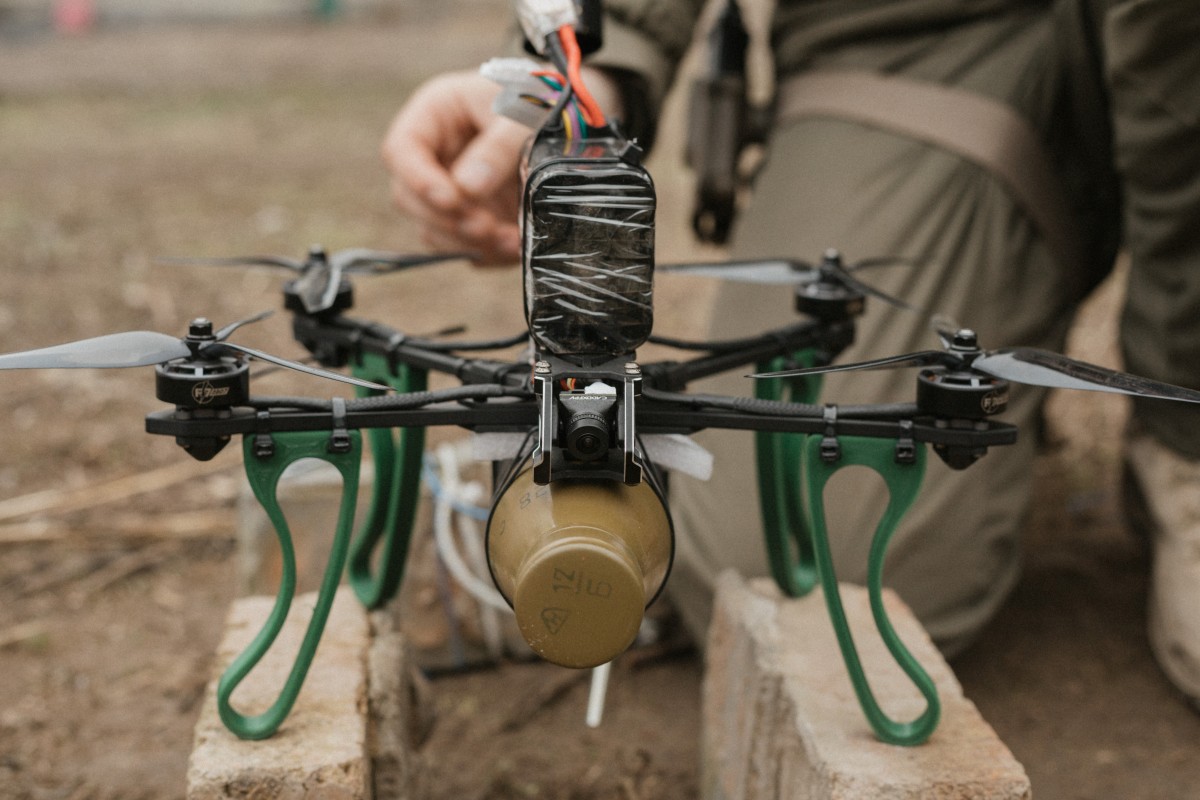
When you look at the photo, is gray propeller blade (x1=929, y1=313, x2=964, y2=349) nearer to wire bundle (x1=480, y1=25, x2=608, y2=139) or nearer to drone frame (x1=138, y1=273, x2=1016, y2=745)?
drone frame (x1=138, y1=273, x2=1016, y2=745)

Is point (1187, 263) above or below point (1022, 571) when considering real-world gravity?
above

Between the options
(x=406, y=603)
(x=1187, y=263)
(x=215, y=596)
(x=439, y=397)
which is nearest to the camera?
(x=439, y=397)

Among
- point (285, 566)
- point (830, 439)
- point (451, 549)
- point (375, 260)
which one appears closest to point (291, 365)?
point (285, 566)

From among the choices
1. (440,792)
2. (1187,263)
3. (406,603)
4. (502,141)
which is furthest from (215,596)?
(1187,263)

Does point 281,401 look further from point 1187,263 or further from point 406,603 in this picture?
point 1187,263

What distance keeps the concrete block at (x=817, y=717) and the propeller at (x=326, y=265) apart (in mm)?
476

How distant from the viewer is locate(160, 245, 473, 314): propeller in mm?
1076

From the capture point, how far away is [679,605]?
1.61 metres

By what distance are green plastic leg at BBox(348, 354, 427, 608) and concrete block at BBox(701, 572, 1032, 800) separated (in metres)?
0.35

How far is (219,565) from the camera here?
1.88m

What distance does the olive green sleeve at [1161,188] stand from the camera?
4.59 feet

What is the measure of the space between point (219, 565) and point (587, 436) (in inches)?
49.3

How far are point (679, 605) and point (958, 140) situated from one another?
754 millimetres

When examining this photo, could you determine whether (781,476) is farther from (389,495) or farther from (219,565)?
(219,565)
